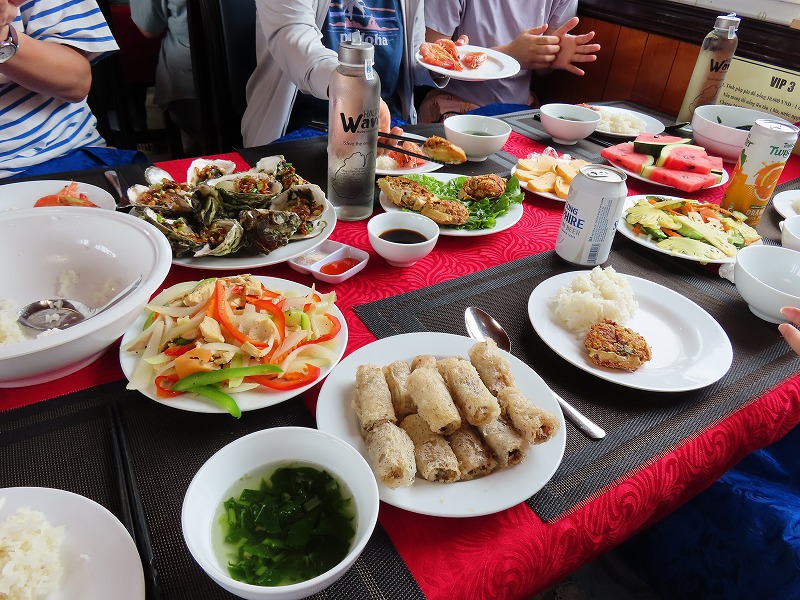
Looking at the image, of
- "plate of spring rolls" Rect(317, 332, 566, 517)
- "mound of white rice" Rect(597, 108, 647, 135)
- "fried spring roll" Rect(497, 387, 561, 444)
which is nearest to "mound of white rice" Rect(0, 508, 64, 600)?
"plate of spring rolls" Rect(317, 332, 566, 517)

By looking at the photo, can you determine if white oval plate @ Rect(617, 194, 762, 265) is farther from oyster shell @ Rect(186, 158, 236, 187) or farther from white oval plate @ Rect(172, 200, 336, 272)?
oyster shell @ Rect(186, 158, 236, 187)

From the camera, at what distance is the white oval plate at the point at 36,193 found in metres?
1.29

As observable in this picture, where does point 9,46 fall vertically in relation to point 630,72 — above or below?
above

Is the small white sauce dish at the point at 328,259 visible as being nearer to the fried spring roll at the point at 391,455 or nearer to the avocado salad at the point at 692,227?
the fried spring roll at the point at 391,455

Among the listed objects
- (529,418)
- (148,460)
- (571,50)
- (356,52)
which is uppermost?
(356,52)

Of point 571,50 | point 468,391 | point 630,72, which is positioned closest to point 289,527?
point 468,391

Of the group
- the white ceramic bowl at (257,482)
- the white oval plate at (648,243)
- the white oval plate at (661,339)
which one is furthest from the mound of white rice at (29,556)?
the white oval plate at (648,243)

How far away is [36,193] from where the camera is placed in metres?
1.34

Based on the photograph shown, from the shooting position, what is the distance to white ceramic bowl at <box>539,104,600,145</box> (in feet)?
6.68

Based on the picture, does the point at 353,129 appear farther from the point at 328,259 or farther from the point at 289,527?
the point at 289,527

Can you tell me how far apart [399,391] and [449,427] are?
10cm

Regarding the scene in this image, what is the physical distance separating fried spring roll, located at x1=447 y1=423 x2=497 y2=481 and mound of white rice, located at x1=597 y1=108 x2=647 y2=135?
1.83 meters

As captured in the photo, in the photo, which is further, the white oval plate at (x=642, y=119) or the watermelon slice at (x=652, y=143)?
the white oval plate at (x=642, y=119)

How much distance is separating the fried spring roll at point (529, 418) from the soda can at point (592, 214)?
62 cm
